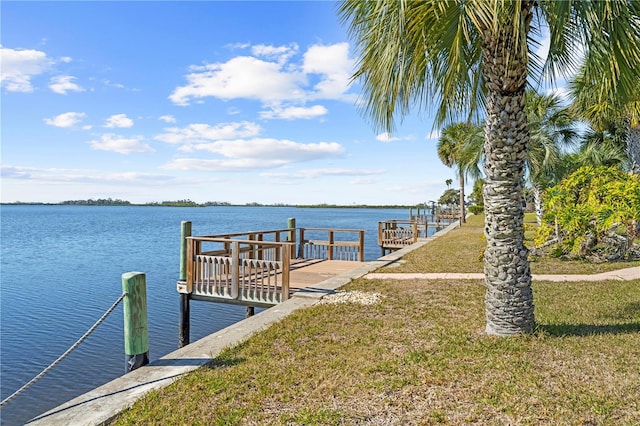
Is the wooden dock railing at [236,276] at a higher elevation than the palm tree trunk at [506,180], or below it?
below

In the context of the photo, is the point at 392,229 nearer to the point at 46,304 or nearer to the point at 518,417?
the point at 46,304

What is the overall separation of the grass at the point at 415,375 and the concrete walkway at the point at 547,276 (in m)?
3.01

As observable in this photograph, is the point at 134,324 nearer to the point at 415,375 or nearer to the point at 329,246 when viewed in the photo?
the point at 415,375

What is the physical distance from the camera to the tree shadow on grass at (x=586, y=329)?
530cm

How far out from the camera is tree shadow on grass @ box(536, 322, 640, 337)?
Answer: 17.4 ft

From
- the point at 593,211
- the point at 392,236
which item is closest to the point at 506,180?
the point at 593,211

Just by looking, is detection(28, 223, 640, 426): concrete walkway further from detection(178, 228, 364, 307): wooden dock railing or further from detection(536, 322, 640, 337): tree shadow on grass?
detection(536, 322, 640, 337): tree shadow on grass

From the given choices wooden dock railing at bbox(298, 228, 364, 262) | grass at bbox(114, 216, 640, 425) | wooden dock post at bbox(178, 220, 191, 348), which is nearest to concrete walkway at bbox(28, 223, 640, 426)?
grass at bbox(114, 216, 640, 425)

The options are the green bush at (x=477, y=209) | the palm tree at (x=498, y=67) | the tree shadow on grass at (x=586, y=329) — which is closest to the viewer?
the palm tree at (x=498, y=67)

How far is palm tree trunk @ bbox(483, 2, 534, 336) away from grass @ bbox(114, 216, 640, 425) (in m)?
0.58

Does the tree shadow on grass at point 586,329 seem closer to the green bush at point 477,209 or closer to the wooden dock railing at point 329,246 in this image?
the wooden dock railing at point 329,246

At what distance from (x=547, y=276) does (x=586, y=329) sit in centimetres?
455

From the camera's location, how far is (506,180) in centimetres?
482

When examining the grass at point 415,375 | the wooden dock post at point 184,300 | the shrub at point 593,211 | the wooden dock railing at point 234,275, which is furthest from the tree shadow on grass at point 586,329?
the wooden dock post at point 184,300
